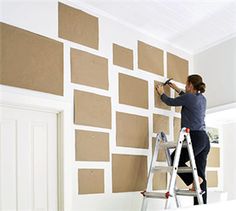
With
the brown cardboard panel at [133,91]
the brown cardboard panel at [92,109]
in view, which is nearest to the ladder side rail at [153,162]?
the brown cardboard panel at [133,91]

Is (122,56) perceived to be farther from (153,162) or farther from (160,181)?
(160,181)

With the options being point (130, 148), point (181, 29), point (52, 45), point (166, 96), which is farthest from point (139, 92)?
point (52, 45)

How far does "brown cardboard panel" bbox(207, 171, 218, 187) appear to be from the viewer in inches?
175

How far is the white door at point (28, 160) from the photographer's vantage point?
2514mm

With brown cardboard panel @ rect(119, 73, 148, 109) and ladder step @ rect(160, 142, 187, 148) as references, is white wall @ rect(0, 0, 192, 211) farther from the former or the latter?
ladder step @ rect(160, 142, 187, 148)

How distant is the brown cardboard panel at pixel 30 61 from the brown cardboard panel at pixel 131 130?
756mm

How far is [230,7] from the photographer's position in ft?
11.5

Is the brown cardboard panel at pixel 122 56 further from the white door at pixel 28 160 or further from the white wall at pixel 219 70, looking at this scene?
the white wall at pixel 219 70

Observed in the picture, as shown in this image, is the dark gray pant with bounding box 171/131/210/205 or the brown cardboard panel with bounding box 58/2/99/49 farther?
the dark gray pant with bounding box 171/131/210/205

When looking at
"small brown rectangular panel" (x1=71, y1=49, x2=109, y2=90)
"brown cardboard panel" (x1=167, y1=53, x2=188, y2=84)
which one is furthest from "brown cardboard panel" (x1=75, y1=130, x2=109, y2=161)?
"brown cardboard panel" (x1=167, y1=53, x2=188, y2=84)

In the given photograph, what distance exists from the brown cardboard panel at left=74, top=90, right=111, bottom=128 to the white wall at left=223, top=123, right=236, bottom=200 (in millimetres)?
2139

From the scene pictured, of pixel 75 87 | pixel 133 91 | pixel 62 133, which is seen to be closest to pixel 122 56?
pixel 133 91

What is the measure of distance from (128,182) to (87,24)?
4.86 ft

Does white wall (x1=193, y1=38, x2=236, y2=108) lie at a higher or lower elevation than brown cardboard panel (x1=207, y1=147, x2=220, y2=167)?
higher
